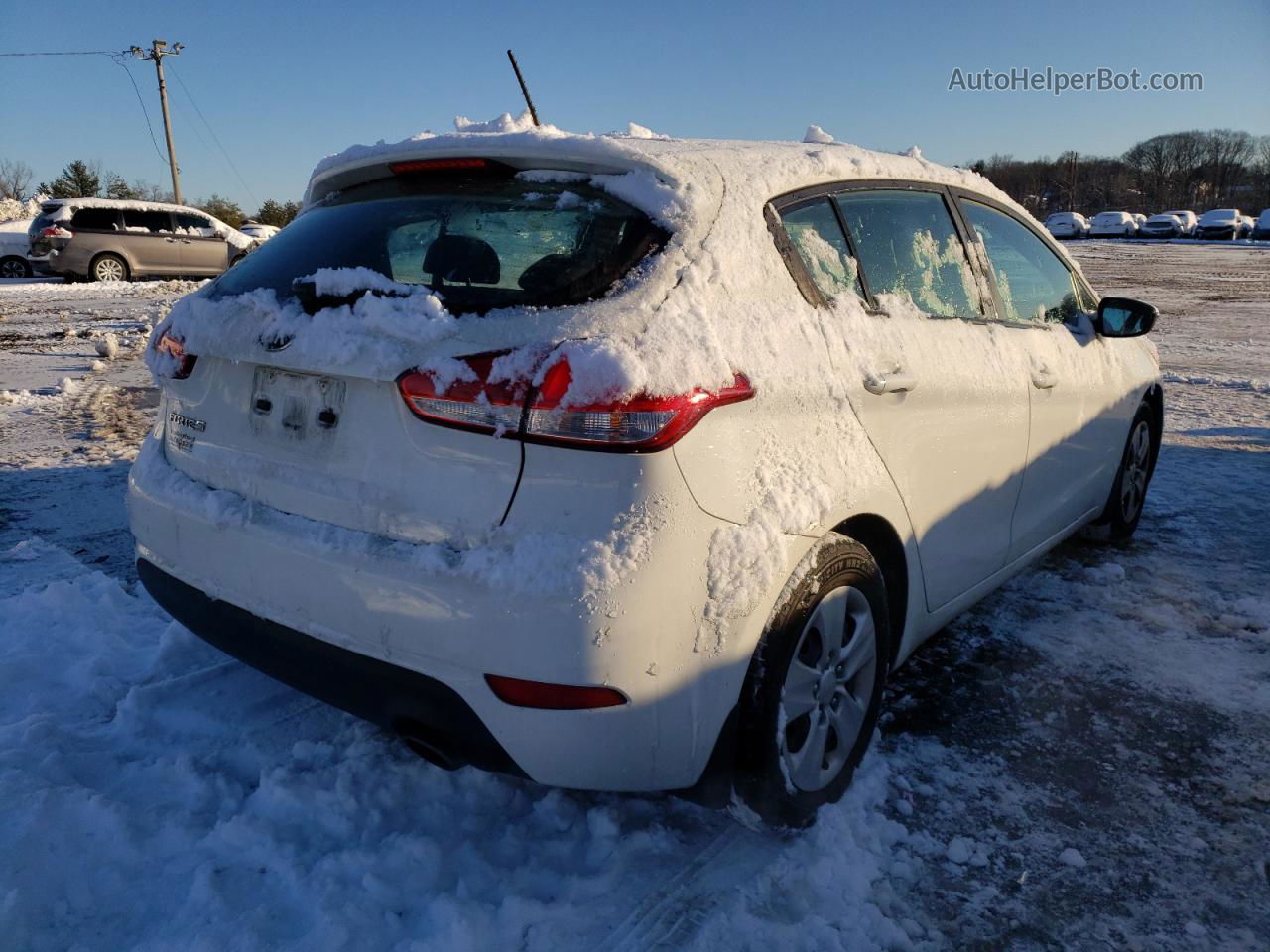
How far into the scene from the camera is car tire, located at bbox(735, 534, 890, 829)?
83.6 inches

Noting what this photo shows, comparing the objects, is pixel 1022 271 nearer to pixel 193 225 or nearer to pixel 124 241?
pixel 124 241

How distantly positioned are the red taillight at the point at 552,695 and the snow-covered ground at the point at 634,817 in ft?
1.74

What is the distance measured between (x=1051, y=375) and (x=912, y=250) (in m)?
0.87

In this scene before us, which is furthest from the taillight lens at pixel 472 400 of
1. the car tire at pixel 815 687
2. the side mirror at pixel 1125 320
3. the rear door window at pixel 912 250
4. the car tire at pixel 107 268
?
the car tire at pixel 107 268

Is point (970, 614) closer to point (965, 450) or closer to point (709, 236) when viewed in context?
point (965, 450)

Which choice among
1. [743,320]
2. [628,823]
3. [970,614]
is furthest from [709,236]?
[970,614]

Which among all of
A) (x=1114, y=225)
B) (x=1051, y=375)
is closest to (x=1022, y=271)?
(x=1051, y=375)

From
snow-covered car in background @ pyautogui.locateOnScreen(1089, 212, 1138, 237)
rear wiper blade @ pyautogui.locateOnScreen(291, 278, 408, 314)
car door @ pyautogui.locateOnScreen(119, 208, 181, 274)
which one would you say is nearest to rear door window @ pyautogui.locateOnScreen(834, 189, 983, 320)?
rear wiper blade @ pyautogui.locateOnScreen(291, 278, 408, 314)

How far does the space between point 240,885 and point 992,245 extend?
315 cm

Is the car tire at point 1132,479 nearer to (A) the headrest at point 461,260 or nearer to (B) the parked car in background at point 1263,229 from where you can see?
(A) the headrest at point 461,260

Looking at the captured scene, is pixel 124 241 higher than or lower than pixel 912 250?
higher

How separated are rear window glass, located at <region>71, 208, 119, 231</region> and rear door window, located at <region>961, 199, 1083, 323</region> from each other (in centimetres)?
2241

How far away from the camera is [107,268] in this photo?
21203mm

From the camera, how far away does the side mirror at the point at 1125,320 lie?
12.8ft
